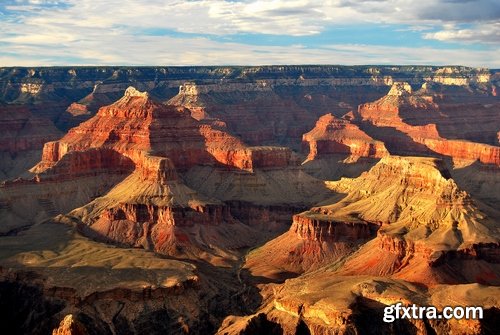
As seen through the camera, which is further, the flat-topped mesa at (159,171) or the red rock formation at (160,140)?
the red rock formation at (160,140)

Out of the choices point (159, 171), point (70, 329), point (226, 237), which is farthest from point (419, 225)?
point (70, 329)

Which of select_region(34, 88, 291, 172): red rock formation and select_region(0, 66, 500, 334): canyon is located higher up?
select_region(34, 88, 291, 172): red rock formation

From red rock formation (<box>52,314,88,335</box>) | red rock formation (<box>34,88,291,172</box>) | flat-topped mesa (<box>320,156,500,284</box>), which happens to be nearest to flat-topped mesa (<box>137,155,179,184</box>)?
red rock formation (<box>34,88,291,172</box>)

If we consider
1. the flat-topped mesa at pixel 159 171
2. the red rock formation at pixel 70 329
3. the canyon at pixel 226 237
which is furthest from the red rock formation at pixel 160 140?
the red rock formation at pixel 70 329

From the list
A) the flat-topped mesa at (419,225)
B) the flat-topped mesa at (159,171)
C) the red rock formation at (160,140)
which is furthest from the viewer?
the red rock formation at (160,140)

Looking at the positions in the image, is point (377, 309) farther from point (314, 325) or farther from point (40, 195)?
point (40, 195)

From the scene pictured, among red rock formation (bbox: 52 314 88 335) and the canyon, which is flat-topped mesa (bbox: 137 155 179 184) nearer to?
the canyon

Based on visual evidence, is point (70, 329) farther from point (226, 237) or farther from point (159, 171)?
point (159, 171)

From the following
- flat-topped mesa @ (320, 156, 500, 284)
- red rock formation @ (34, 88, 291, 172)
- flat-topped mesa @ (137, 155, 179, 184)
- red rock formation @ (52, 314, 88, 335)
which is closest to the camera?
red rock formation @ (52, 314, 88, 335)

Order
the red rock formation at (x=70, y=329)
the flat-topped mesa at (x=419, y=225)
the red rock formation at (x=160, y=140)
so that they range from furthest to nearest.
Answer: the red rock formation at (x=160, y=140) < the flat-topped mesa at (x=419, y=225) < the red rock formation at (x=70, y=329)

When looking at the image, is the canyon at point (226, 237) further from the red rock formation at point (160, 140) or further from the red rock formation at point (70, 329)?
the red rock formation at point (160, 140)

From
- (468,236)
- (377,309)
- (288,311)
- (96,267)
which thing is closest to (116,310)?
(96,267)

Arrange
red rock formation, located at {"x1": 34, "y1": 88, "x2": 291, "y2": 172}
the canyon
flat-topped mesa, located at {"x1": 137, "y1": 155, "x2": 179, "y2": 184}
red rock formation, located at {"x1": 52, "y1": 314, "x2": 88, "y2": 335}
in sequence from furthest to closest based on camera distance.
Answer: red rock formation, located at {"x1": 34, "y1": 88, "x2": 291, "y2": 172}
flat-topped mesa, located at {"x1": 137, "y1": 155, "x2": 179, "y2": 184}
the canyon
red rock formation, located at {"x1": 52, "y1": 314, "x2": 88, "y2": 335}
